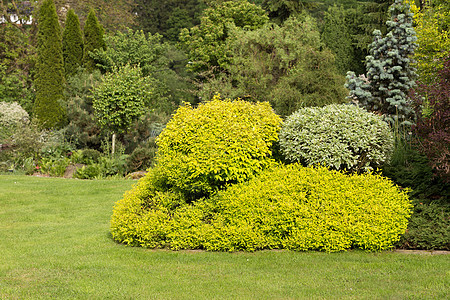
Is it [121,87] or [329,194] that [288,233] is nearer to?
[329,194]

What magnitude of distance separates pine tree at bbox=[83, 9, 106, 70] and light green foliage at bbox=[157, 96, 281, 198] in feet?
47.4

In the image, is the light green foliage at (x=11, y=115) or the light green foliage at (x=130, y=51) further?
the light green foliage at (x=130, y=51)

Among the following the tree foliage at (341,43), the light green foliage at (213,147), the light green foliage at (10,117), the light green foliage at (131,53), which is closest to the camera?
the light green foliage at (213,147)

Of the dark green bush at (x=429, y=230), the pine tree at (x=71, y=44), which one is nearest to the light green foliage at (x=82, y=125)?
the pine tree at (x=71, y=44)

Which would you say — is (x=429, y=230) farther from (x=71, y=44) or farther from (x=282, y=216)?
(x=71, y=44)

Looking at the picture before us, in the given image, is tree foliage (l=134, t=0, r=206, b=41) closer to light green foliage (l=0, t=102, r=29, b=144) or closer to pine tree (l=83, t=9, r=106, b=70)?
pine tree (l=83, t=9, r=106, b=70)

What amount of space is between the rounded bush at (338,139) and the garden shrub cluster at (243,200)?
19 centimetres

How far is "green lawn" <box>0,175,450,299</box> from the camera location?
431cm

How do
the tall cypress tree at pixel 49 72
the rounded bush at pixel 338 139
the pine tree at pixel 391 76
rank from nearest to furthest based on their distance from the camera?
1. the rounded bush at pixel 338 139
2. the pine tree at pixel 391 76
3. the tall cypress tree at pixel 49 72

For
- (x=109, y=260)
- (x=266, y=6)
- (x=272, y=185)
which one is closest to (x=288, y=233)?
(x=272, y=185)

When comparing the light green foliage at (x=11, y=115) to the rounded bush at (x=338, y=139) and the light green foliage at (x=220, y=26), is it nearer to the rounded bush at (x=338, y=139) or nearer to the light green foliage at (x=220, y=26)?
the light green foliage at (x=220, y=26)

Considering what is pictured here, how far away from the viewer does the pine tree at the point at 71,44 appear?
62.9 feet

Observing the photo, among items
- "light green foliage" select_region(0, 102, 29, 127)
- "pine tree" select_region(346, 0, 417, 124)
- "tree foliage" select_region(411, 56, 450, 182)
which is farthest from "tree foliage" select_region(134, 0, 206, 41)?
"tree foliage" select_region(411, 56, 450, 182)

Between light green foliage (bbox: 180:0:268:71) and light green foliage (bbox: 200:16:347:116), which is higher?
light green foliage (bbox: 180:0:268:71)
